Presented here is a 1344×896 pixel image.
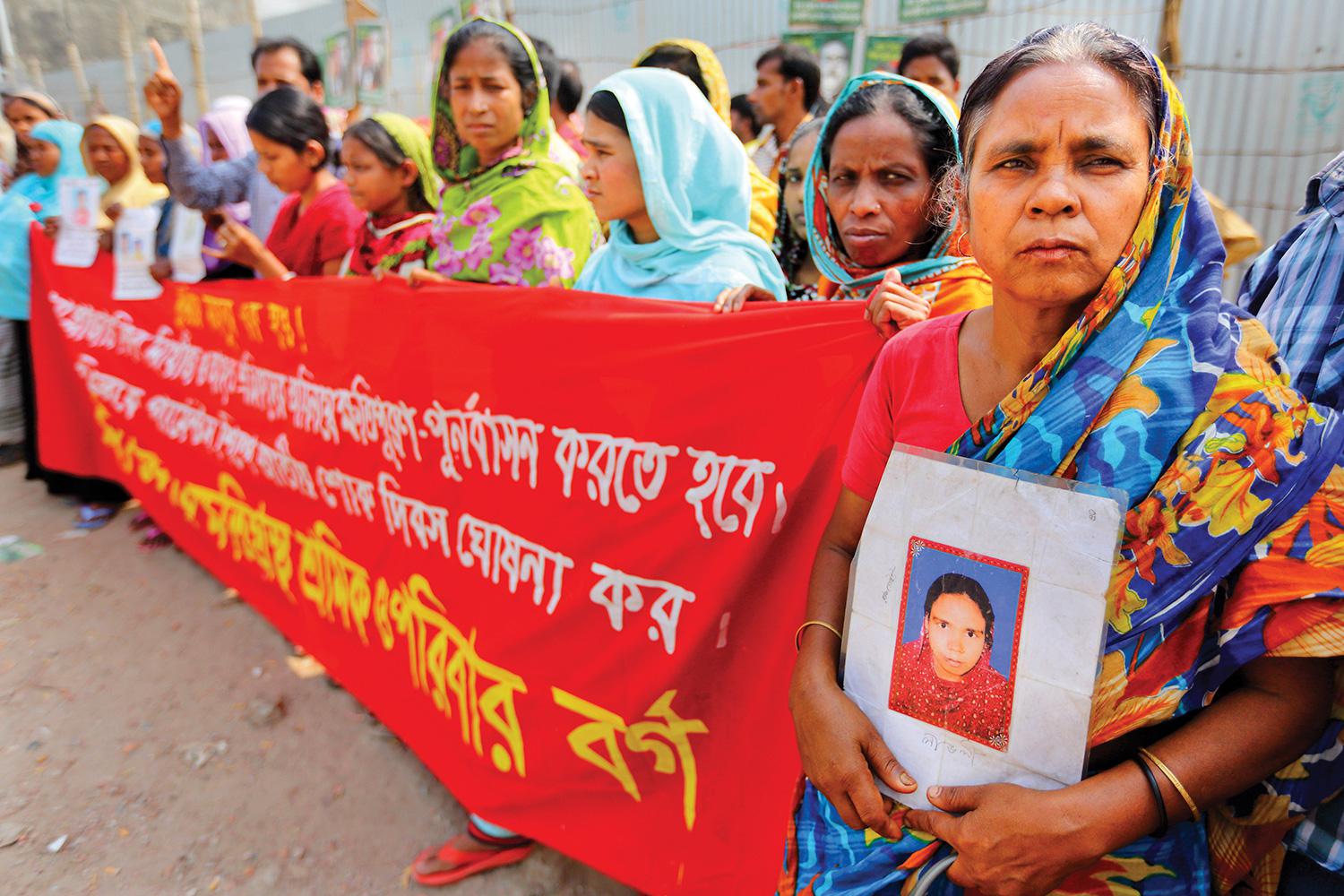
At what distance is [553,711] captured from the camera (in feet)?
6.84

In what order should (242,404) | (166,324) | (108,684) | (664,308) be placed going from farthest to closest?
(166,324) < (242,404) < (108,684) < (664,308)

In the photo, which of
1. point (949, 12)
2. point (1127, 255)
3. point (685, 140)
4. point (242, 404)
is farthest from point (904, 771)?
point (949, 12)

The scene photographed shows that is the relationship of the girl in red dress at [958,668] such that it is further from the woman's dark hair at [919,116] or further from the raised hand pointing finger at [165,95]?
the raised hand pointing finger at [165,95]

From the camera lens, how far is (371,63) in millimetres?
8656

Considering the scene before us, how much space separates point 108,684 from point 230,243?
1.72 meters

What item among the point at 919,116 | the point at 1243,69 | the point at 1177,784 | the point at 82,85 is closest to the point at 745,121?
the point at 1243,69

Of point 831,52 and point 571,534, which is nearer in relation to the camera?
point 571,534

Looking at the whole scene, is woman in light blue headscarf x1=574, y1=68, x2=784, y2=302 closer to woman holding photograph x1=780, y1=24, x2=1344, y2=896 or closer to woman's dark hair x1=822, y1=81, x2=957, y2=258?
woman's dark hair x1=822, y1=81, x2=957, y2=258

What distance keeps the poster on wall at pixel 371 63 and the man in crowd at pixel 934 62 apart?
559cm

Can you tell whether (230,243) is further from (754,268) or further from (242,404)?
(754,268)

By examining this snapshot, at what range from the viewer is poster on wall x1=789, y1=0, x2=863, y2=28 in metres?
6.23

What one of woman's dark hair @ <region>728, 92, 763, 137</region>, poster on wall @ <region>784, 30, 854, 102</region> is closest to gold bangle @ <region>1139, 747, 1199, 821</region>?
woman's dark hair @ <region>728, 92, 763, 137</region>

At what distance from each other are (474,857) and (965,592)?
1793 mm

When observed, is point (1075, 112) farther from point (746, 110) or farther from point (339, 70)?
point (339, 70)
